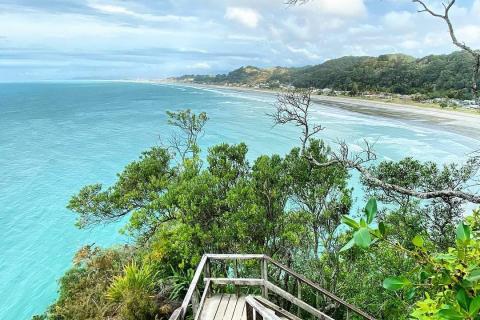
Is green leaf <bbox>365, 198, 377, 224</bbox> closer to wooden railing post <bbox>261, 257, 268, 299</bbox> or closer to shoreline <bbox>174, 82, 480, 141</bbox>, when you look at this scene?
wooden railing post <bbox>261, 257, 268, 299</bbox>

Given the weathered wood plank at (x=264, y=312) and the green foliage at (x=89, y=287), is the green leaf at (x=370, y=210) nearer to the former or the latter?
the weathered wood plank at (x=264, y=312)

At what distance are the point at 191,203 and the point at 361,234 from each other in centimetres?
765

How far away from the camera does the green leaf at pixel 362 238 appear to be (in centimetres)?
155

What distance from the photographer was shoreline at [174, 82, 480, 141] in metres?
54.8

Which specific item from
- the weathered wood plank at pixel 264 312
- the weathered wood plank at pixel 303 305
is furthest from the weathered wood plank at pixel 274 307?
the weathered wood plank at pixel 264 312

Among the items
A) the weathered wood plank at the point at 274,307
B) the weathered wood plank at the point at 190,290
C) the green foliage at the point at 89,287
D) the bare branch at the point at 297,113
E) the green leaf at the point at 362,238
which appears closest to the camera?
the green leaf at the point at 362,238

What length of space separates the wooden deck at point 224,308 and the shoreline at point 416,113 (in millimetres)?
41723

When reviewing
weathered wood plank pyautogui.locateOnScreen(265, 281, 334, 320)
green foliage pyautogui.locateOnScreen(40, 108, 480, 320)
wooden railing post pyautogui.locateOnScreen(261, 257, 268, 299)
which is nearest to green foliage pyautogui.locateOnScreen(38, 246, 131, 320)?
green foliage pyautogui.locateOnScreen(40, 108, 480, 320)

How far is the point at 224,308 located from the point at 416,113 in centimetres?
7247

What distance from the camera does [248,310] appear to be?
17.4 feet

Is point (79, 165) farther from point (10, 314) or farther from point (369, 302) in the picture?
point (369, 302)

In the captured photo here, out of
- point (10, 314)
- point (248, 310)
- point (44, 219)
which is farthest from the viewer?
point (44, 219)

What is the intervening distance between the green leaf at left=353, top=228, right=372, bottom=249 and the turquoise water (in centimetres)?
2112

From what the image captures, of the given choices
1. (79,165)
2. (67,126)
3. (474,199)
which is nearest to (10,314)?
(474,199)
